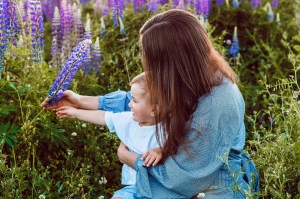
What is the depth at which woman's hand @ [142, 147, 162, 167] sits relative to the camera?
312 cm

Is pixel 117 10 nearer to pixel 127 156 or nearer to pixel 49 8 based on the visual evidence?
pixel 49 8

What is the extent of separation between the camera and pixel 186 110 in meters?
3.14

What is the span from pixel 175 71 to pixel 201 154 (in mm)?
414

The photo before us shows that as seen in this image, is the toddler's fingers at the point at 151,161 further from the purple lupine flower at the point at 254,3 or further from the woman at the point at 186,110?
the purple lupine flower at the point at 254,3

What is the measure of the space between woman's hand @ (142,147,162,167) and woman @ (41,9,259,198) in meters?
0.03

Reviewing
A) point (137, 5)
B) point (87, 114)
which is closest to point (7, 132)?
point (87, 114)

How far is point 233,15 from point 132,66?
1.31 m

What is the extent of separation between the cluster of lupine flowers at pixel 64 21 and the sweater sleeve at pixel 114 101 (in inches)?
26.0

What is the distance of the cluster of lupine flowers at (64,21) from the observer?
4.00 m

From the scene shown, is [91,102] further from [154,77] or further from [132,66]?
[132,66]

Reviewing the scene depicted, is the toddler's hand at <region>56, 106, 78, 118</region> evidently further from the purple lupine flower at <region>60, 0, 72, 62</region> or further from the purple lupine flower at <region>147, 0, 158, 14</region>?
the purple lupine flower at <region>147, 0, 158, 14</region>

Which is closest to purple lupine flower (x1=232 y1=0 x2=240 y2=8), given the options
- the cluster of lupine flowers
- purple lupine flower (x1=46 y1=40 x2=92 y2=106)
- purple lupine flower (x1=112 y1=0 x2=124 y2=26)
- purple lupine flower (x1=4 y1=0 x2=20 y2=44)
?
the cluster of lupine flowers

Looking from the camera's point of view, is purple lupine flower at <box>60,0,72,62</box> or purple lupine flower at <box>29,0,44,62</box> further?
purple lupine flower at <box>60,0,72,62</box>

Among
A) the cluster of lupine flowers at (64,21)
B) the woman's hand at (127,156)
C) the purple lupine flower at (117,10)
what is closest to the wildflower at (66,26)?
the cluster of lupine flowers at (64,21)
